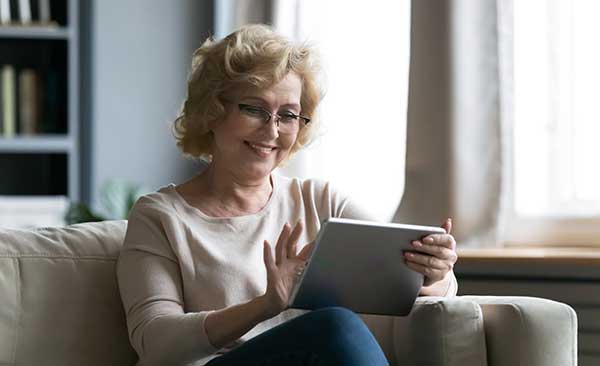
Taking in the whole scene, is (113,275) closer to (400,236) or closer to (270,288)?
(270,288)

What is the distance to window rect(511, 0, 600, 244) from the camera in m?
3.04

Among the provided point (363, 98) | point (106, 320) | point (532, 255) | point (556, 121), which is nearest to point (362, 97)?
point (363, 98)

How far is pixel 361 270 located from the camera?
1.92 metres

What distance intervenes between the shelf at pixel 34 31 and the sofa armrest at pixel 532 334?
263 cm

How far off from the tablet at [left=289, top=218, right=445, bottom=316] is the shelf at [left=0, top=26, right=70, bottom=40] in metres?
2.50

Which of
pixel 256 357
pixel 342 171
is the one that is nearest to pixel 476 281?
pixel 342 171

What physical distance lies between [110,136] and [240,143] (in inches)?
84.1

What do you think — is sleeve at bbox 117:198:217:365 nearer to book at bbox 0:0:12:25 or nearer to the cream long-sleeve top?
the cream long-sleeve top

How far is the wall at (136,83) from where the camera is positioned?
421 centimetres

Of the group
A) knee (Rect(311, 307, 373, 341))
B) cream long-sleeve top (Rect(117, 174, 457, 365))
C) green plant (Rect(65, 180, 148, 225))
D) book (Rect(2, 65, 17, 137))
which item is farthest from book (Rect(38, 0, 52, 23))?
knee (Rect(311, 307, 373, 341))

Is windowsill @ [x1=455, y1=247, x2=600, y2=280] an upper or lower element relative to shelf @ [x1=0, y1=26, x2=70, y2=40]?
lower

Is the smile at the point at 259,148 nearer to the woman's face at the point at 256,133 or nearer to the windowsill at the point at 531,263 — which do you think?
the woman's face at the point at 256,133

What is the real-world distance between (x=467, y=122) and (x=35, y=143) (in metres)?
1.86

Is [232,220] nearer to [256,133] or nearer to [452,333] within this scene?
[256,133]
